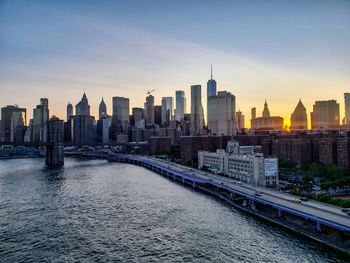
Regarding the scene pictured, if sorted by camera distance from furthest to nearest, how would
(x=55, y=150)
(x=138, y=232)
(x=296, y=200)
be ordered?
(x=55, y=150) → (x=296, y=200) → (x=138, y=232)

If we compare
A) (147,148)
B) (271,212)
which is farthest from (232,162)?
(147,148)

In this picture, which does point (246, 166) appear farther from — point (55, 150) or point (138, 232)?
point (55, 150)

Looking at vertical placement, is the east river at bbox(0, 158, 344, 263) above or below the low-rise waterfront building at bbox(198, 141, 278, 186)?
below

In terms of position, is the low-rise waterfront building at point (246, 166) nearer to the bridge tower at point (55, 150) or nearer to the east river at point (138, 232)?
the east river at point (138, 232)

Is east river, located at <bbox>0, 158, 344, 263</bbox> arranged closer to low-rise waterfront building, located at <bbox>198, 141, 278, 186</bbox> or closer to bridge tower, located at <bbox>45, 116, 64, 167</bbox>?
low-rise waterfront building, located at <bbox>198, 141, 278, 186</bbox>

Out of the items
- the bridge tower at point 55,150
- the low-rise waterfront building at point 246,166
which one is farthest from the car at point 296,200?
the bridge tower at point 55,150

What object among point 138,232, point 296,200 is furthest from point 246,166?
point 138,232

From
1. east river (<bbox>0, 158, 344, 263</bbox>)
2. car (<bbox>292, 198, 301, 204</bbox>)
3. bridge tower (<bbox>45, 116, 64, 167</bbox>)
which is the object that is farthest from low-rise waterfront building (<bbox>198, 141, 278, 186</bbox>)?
bridge tower (<bbox>45, 116, 64, 167</bbox>)

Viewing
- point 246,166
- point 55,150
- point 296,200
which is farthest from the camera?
point 55,150
